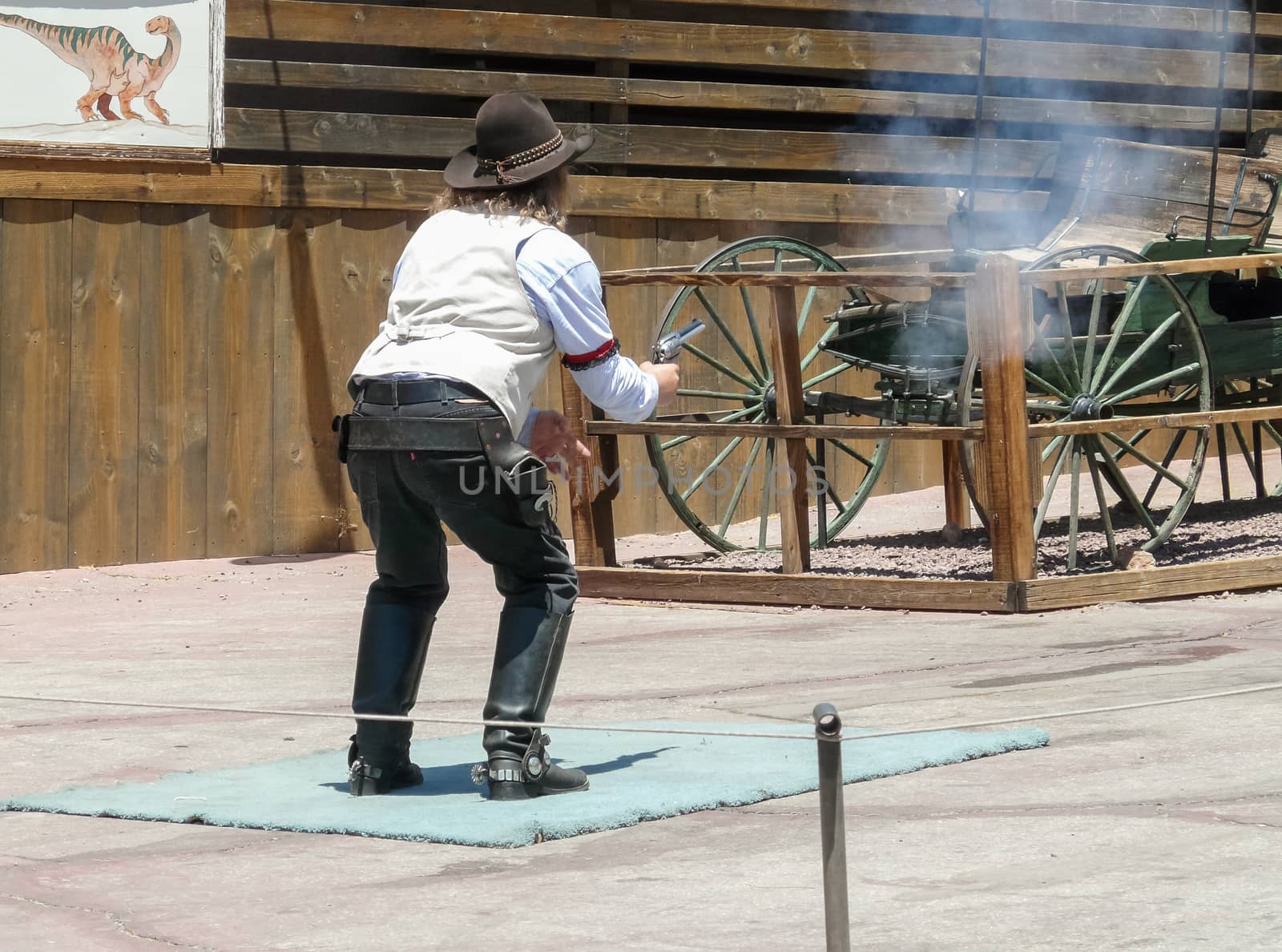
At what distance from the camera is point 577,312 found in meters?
4.15

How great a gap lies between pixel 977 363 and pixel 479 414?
4066mm

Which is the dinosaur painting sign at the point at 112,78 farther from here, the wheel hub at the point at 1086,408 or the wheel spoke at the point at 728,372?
the wheel hub at the point at 1086,408

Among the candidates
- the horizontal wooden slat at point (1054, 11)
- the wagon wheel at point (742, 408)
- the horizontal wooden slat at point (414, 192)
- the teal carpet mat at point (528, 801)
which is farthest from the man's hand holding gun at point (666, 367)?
the horizontal wooden slat at point (1054, 11)

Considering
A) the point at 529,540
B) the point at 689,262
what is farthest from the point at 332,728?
the point at 689,262

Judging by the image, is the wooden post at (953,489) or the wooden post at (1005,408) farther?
the wooden post at (953,489)

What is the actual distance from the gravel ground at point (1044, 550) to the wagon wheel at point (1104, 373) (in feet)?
0.37

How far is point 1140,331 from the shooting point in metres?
7.85

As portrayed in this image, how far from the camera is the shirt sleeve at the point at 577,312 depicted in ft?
13.6

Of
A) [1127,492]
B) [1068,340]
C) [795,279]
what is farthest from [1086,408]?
[795,279]

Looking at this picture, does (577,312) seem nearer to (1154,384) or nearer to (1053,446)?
(1053,446)

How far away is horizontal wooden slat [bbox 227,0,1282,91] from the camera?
923 centimetres

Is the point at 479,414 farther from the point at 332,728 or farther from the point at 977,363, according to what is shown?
the point at 977,363

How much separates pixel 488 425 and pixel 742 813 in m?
0.99

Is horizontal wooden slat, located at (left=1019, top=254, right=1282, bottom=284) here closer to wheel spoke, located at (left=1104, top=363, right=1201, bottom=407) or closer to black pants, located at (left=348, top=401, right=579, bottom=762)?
wheel spoke, located at (left=1104, top=363, right=1201, bottom=407)
